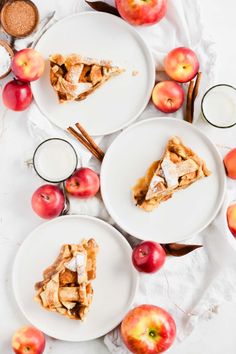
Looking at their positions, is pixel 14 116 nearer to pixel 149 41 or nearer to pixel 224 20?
pixel 149 41

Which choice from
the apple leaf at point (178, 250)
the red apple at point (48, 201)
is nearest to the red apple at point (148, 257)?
the apple leaf at point (178, 250)

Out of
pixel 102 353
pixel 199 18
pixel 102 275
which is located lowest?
pixel 102 353

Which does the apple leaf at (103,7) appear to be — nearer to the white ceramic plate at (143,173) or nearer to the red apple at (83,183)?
the white ceramic plate at (143,173)

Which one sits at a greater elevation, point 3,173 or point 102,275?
point 3,173

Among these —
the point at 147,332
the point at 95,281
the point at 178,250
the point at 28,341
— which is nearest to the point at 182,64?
the point at 178,250

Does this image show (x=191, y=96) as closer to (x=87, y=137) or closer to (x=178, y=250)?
(x=87, y=137)

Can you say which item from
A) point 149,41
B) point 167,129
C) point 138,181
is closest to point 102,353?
point 138,181

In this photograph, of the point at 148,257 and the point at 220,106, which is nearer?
the point at 148,257
